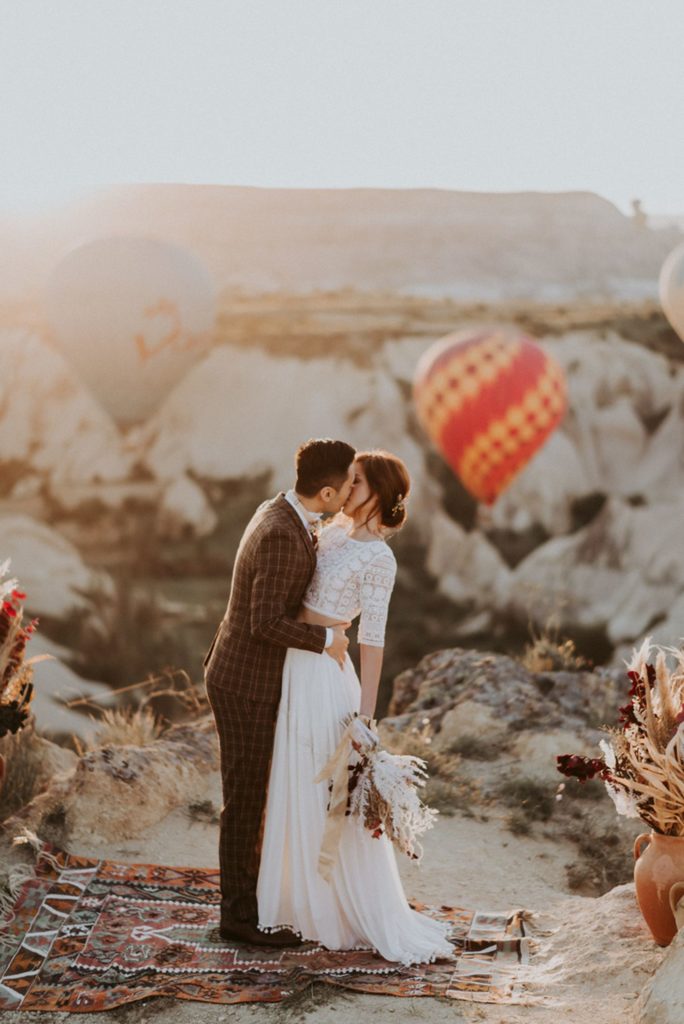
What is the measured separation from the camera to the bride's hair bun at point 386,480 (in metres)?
3.81

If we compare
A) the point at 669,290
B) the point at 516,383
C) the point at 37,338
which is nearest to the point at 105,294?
the point at 37,338

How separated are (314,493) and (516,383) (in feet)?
21.1

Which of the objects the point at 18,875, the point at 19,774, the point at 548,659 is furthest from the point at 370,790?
the point at 548,659

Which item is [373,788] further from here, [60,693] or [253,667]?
[60,693]

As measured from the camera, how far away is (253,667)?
12.8ft

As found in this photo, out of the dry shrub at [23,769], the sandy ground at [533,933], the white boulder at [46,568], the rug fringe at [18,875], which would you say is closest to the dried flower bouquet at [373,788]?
the sandy ground at [533,933]

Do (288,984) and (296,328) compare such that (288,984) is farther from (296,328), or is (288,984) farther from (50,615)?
(296,328)

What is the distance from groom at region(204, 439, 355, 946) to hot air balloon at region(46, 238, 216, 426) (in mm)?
7642

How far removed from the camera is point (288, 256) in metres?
15.0

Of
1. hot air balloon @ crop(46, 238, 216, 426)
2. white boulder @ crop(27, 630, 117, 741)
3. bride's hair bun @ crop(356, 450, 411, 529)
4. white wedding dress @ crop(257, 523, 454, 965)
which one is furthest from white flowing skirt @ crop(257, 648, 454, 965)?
hot air balloon @ crop(46, 238, 216, 426)

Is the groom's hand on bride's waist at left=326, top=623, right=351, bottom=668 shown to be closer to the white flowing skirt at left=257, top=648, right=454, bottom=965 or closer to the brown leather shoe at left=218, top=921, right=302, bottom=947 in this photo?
the white flowing skirt at left=257, top=648, right=454, bottom=965

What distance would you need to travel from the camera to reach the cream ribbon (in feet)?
12.3

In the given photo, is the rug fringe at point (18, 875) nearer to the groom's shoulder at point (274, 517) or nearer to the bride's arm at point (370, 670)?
the bride's arm at point (370, 670)

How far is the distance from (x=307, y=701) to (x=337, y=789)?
31 cm
